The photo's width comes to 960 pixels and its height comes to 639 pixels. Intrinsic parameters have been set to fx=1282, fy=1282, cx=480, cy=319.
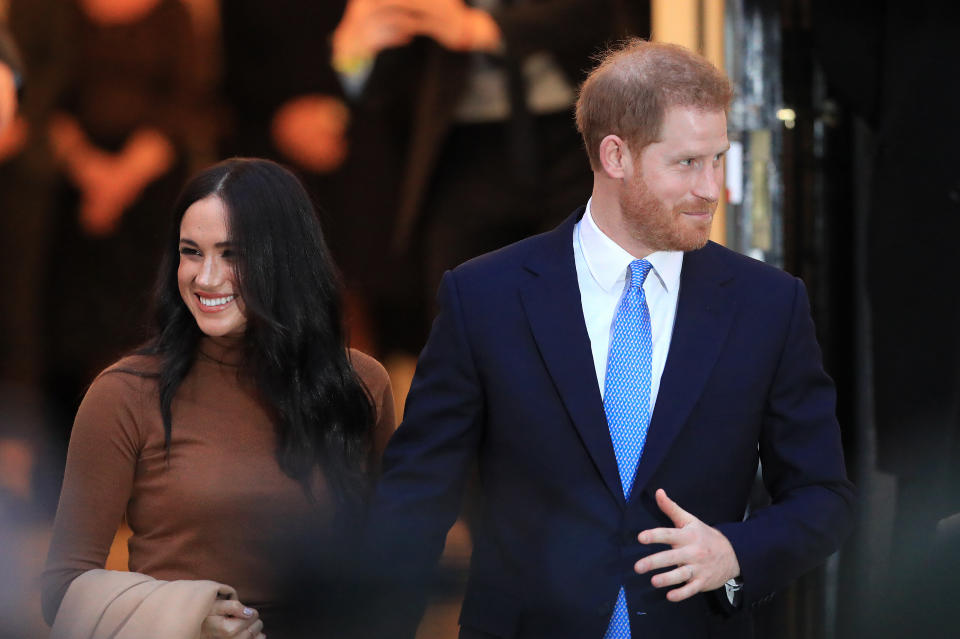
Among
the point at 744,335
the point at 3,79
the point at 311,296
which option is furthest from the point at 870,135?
the point at 3,79

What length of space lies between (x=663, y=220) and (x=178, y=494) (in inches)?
39.4

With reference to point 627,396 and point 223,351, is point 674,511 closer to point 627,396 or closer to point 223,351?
point 627,396

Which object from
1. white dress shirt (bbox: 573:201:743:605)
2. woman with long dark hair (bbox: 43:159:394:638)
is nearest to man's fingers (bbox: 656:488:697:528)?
white dress shirt (bbox: 573:201:743:605)

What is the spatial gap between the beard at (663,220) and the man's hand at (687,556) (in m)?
0.43

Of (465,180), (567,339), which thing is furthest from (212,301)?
(465,180)

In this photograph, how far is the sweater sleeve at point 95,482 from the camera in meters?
2.23

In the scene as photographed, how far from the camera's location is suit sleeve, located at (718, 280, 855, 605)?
2039 millimetres

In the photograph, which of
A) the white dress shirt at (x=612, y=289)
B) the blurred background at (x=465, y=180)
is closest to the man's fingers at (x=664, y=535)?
the white dress shirt at (x=612, y=289)

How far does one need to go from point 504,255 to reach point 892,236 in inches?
41.3

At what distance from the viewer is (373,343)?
15.7 ft

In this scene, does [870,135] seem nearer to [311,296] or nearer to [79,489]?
[311,296]

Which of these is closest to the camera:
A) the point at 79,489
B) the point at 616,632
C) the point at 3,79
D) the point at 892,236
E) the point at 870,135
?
the point at 616,632

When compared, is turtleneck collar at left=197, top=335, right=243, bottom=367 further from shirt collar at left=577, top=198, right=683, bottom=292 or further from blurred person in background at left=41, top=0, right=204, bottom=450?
blurred person in background at left=41, top=0, right=204, bottom=450

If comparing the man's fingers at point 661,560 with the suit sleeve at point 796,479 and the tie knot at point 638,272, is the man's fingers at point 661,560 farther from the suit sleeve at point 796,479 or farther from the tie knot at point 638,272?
the tie knot at point 638,272
